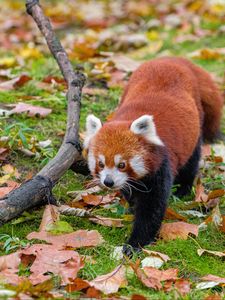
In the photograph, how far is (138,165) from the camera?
12.6 feet

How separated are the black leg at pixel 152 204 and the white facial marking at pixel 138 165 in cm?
7

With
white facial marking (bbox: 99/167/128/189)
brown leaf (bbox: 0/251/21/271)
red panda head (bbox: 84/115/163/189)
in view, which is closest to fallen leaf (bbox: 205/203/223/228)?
red panda head (bbox: 84/115/163/189)

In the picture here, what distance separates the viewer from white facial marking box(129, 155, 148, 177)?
12.6 ft

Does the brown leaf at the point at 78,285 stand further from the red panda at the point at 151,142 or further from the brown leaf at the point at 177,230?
the brown leaf at the point at 177,230

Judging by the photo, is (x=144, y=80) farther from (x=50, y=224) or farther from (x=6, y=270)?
(x=6, y=270)

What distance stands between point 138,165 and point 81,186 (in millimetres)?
766

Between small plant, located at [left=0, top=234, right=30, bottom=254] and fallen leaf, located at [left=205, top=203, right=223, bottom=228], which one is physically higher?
small plant, located at [left=0, top=234, right=30, bottom=254]

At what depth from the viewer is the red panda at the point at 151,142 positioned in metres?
3.85

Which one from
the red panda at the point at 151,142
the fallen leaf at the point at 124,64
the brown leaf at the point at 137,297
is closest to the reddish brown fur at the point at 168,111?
the red panda at the point at 151,142

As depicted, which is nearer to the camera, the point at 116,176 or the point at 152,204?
the point at 116,176

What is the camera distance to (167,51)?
7961 mm

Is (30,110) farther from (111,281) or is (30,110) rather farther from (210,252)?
(111,281)

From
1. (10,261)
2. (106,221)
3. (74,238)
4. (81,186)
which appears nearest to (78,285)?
(10,261)

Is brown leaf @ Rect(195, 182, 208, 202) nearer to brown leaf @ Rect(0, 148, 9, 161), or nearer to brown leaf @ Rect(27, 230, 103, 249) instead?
brown leaf @ Rect(27, 230, 103, 249)
